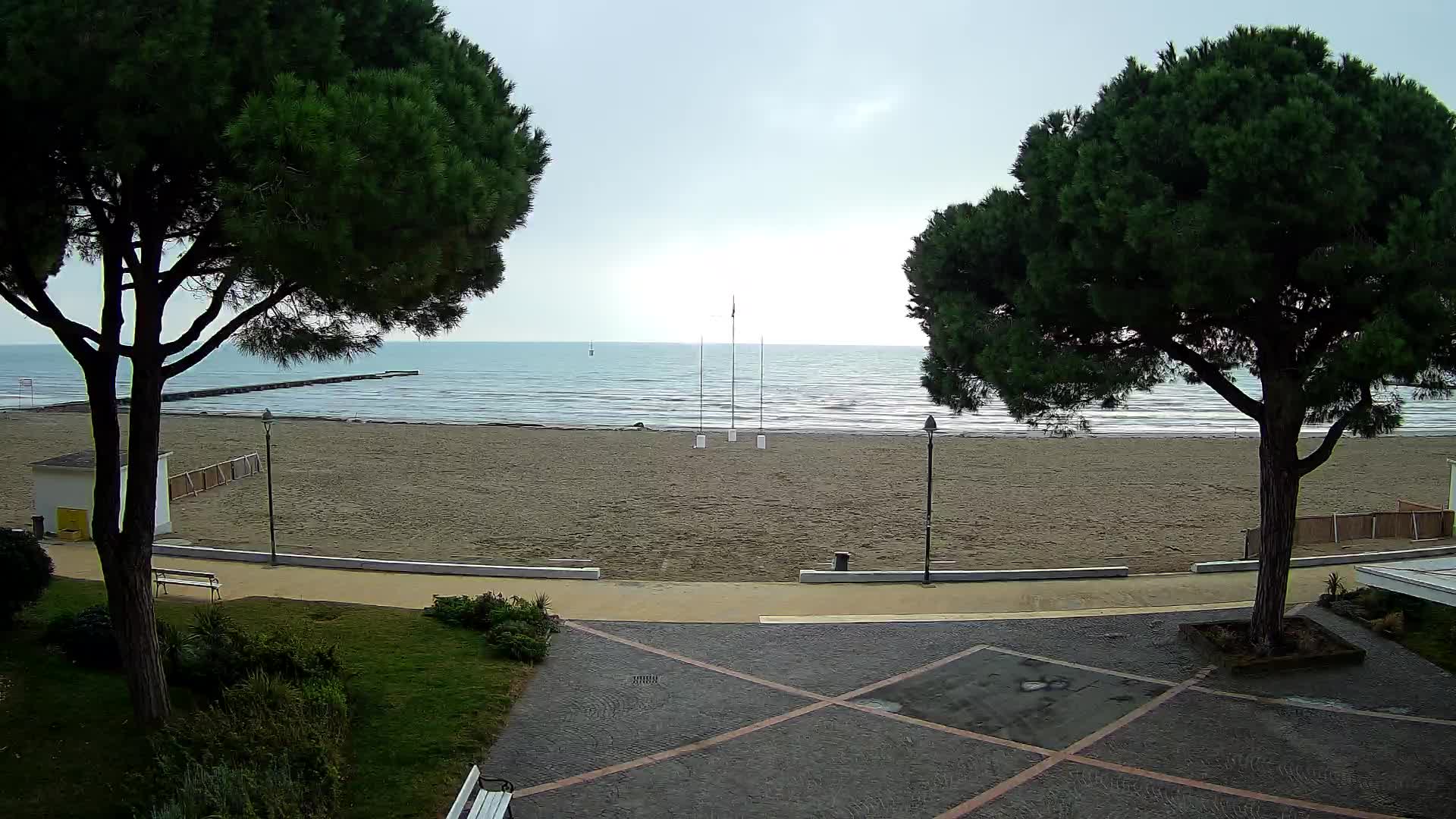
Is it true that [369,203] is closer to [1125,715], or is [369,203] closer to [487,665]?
[487,665]

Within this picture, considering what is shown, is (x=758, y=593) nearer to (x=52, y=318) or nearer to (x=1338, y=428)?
(x=1338, y=428)

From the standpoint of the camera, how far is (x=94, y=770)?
7.11m

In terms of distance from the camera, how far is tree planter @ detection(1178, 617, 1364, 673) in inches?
428

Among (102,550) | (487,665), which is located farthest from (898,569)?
(102,550)

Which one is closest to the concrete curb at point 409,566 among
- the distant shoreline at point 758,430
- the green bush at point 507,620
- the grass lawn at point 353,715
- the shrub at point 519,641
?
the green bush at point 507,620

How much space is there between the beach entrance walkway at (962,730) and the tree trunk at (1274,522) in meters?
0.73

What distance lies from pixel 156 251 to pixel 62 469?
1454 cm

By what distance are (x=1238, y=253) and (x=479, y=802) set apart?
8.50 meters

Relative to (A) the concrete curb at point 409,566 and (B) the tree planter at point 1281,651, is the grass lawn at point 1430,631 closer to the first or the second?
(B) the tree planter at point 1281,651

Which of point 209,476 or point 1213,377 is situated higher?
Answer: point 1213,377

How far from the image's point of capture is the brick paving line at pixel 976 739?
25.5 ft

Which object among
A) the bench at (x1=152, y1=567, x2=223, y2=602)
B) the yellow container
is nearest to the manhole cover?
the bench at (x1=152, y1=567, x2=223, y2=602)

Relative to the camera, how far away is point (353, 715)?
8.71 metres

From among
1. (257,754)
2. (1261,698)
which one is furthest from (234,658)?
(1261,698)
